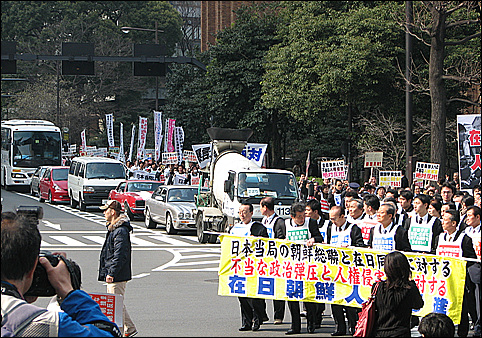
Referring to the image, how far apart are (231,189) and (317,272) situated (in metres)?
10.7

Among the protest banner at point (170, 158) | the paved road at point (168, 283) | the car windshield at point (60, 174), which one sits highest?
the protest banner at point (170, 158)

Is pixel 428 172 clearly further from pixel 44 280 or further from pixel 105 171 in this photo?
pixel 44 280

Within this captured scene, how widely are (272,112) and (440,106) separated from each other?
55.1ft

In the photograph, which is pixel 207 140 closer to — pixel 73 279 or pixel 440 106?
pixel 440 106

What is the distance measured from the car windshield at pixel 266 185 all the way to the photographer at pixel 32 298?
1634 cm

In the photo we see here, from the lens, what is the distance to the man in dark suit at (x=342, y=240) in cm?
932

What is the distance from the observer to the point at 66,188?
34219 millimetres

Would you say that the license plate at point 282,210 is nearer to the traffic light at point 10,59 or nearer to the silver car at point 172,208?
the silver car at point 172,208

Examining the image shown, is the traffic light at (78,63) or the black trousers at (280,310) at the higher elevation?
the traffic light at (78,63)

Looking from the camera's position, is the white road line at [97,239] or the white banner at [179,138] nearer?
the white road line at [97,239]

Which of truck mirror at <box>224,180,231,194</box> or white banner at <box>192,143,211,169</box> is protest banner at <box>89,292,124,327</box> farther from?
white banner at <box>192,143,211,169</box>

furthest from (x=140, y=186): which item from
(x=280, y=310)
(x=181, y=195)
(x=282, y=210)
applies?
(x=280, y=310)

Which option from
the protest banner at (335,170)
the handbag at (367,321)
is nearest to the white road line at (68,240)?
the protest banner at (335,170)

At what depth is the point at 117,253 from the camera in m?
8.44
